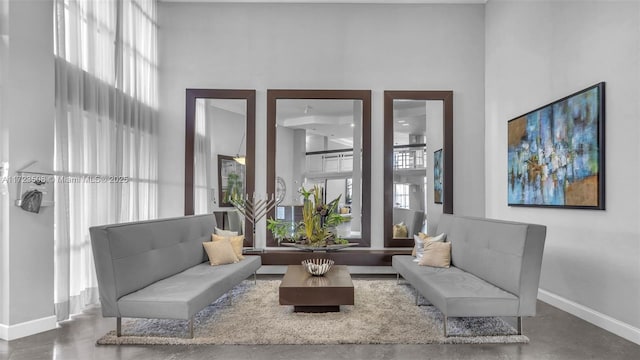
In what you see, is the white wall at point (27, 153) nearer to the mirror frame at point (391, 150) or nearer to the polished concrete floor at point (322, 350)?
the polished concrete floor at point (322, 350)

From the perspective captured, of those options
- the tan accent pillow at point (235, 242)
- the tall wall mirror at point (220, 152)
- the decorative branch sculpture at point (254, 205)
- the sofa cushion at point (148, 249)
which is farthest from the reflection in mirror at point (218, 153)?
the sofa cushion at point (148, 249)

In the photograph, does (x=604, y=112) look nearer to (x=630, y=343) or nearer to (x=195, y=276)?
(x=630, y=343)

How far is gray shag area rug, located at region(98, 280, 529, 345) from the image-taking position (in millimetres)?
2965

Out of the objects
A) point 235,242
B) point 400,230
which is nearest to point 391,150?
point 400,230

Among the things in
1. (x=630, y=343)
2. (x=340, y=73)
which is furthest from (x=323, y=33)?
(x=630, y=343)

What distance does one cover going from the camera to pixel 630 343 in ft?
9.83

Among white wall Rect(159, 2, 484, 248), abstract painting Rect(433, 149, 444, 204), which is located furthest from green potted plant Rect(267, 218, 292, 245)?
abstract painting Rect(433, 149, 444, 204)

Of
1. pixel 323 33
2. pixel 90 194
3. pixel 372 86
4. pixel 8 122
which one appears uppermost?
pixel 323 33

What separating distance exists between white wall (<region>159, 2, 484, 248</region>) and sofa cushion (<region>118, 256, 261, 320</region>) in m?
2.18

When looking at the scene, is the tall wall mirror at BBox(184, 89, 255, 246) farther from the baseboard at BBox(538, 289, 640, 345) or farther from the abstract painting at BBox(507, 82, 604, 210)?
the baseboard at BBox(538, 289, 640, 345)

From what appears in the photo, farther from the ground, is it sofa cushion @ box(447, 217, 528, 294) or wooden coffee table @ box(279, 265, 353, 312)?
sofa cushion @ box(447, 217, 528, 294)

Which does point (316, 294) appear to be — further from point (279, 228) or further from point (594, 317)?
point (594, 317)

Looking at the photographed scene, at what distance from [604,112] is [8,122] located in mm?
4889

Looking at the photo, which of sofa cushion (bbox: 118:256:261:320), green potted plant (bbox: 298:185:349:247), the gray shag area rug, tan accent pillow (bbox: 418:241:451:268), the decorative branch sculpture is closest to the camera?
sofa cushion (bbox: 118:256:261:320)
